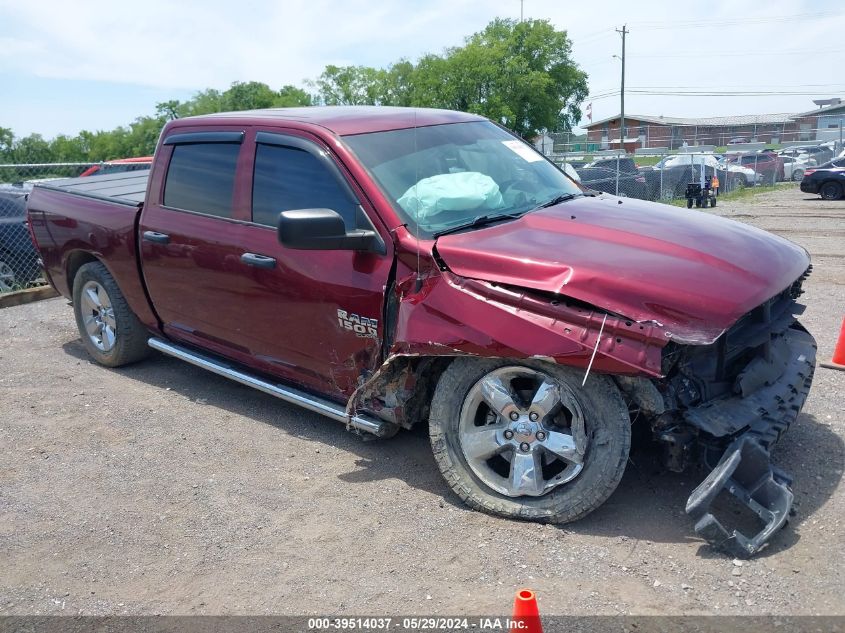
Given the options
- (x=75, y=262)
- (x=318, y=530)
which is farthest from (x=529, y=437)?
(x=75, y=262)

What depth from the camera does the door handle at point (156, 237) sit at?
5191 millimetres

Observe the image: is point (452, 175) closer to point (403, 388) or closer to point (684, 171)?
point (403, 388)

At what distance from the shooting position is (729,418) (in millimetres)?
3473

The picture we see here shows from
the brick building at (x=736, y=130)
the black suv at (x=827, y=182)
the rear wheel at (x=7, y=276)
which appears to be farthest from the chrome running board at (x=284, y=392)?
the brick building at (x=736, y=130)

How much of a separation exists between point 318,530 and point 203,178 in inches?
98.8

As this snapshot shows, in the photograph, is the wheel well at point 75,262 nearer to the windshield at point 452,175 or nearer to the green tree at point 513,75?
the windshield at point 452,175

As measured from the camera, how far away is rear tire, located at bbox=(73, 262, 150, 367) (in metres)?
5.95

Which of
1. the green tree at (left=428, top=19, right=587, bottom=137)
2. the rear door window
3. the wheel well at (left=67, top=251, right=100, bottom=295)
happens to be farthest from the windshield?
the green tree at (left=428, top=19, right=587, bottom=137)

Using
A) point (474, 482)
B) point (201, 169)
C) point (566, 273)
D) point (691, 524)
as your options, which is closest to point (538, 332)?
point (566, 273)

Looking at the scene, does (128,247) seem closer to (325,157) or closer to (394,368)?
(325,157)

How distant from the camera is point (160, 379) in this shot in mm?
6102

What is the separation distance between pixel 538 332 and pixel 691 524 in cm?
116

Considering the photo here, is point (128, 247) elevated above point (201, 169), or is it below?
below

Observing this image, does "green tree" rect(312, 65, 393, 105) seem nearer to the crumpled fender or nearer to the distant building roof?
the distant building roof
